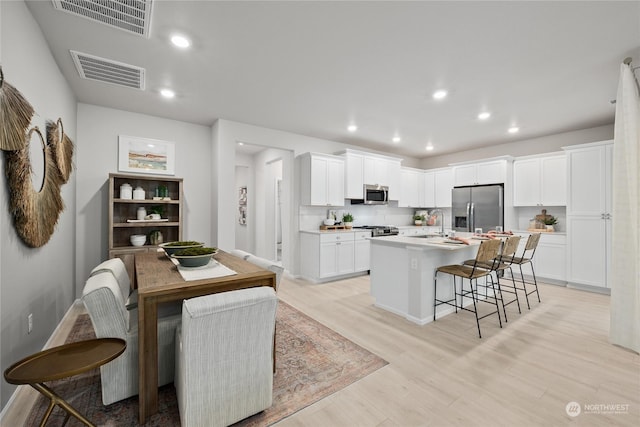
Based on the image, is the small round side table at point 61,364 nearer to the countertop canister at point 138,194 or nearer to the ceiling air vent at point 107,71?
the ceiling air vent at point 107,71

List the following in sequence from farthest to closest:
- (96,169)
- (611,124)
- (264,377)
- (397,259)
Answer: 1. (611,124)
2. (96,169)
3. (397,259)
4. (264,377)

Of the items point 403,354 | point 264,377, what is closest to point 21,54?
point 264,377

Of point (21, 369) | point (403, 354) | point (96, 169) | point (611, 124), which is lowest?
point (403, 354)

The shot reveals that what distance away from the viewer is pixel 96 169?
12.6ft

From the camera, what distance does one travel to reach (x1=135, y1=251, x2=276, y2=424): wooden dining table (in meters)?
1.59

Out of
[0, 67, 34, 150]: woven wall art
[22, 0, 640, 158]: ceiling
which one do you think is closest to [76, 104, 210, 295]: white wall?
[22, 0, 640, 158]: ceiling

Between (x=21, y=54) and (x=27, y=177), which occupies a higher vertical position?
(x=21, y=54)

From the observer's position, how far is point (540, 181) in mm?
5051

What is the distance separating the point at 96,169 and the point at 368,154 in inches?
178

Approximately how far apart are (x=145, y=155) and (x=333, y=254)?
3.32m

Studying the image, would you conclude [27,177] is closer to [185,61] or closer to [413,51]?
[185,61]

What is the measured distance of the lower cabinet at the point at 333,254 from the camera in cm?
480

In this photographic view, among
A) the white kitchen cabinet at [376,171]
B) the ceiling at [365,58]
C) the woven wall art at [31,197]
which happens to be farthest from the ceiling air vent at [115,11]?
the white kitchen cabinet at [376,171]

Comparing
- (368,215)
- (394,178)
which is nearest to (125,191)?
(368,215)
